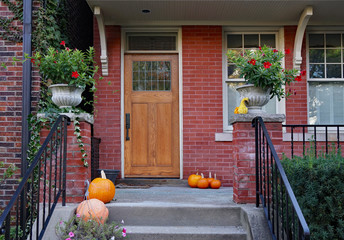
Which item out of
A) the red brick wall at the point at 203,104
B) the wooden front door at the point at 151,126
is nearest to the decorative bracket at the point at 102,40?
the wooden front door at the point at 151,126

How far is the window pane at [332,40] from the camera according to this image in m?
6.50

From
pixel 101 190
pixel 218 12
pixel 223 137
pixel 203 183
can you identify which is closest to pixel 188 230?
pixel 101 190

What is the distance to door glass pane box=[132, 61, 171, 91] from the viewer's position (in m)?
6.43

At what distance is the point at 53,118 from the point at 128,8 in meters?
2.64

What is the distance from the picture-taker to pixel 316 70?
255 inches

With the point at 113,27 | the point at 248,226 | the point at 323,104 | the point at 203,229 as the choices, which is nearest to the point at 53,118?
the point at 203,229

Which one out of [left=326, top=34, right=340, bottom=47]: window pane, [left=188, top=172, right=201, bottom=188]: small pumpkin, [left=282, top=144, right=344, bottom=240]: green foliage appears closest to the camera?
[left=282, top=144, right=344, bottom=240]: green foliage

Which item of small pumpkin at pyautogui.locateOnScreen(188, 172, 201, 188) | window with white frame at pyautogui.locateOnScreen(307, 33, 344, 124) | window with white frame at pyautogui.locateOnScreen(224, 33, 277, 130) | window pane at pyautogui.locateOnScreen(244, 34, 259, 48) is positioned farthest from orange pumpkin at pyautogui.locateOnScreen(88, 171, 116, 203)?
window with white frame at pyautogui.locateOnScreen(307, 33, 344, 124)

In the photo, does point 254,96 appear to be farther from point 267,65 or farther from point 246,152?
point 246,152

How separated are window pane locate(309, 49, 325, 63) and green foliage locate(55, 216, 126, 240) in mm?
4901

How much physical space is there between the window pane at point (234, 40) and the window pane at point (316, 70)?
1.37 meters

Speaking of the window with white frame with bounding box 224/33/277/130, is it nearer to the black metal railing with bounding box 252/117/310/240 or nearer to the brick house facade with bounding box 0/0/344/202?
the brick house facade with bounding box 0/0/344/202

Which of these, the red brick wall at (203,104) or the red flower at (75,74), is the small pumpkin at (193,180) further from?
the red flower at (75,74)

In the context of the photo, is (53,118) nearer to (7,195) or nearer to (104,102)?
(7,195)
